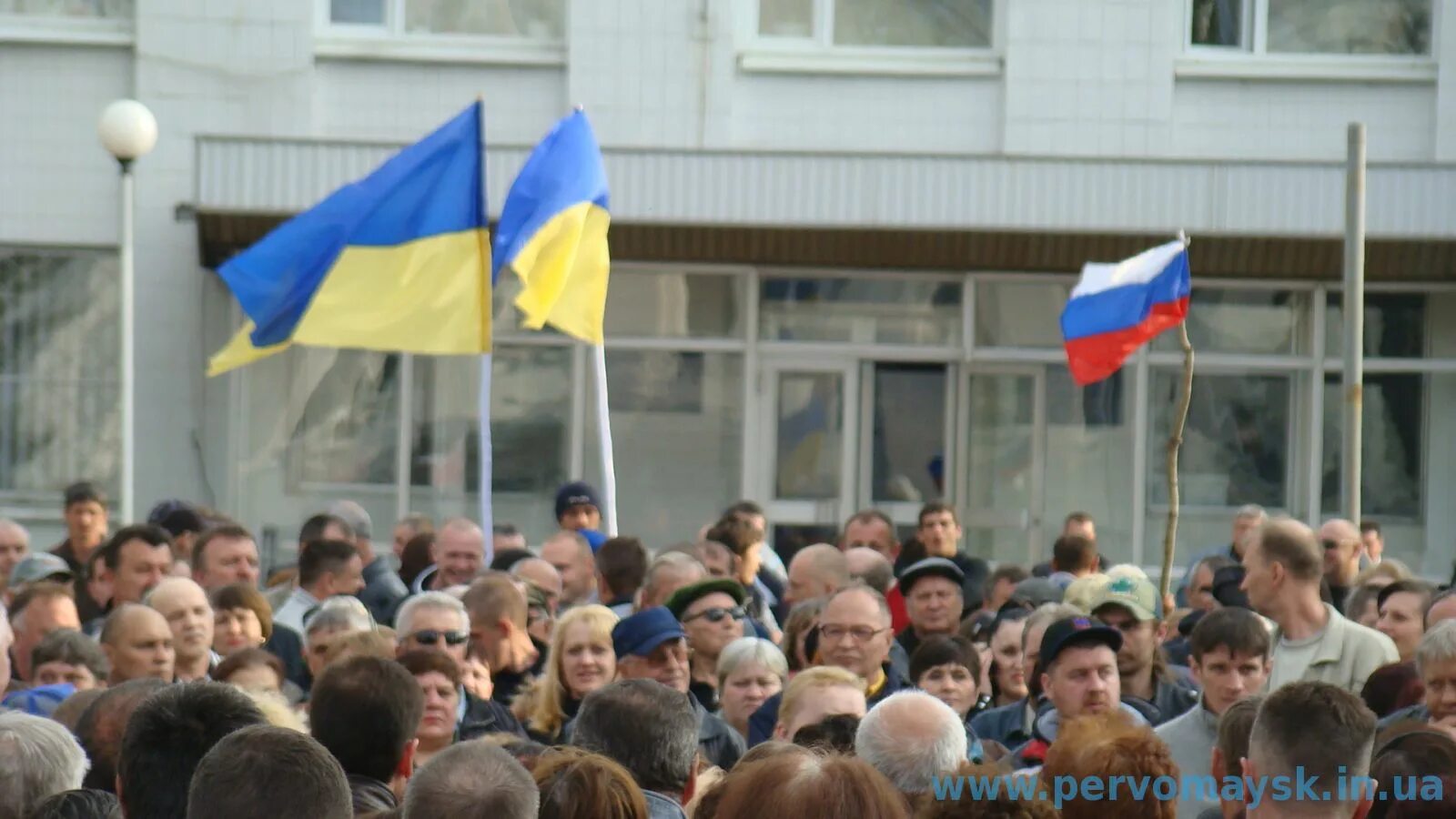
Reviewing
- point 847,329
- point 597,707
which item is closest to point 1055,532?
point 847,329

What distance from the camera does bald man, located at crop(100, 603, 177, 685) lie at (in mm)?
7660

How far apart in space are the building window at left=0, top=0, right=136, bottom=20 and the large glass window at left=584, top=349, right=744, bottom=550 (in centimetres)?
494

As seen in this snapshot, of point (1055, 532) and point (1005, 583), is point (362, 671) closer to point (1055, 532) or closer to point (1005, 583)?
point (1005, 583)

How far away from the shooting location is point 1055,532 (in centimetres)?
1691

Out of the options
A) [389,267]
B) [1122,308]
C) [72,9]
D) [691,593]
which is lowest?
[691,593]

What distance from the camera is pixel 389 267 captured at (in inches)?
449

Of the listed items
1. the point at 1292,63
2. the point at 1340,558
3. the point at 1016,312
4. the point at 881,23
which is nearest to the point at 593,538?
the point at 1340,558

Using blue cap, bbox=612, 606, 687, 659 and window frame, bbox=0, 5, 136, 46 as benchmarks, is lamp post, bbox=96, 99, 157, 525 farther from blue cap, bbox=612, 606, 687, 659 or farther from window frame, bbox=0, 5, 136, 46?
blue cap, bbox=612, 606, 687, 659

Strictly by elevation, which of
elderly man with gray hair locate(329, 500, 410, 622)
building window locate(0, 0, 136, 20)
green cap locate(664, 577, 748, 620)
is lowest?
elderly man with gray hair locate(329, 500, 410, 622)

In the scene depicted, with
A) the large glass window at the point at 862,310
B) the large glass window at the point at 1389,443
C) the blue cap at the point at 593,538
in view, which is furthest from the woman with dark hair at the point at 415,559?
the large glass window at the point at 1389,443

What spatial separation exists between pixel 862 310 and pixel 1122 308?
4.49 meters

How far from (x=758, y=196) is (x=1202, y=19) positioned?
4.07 m

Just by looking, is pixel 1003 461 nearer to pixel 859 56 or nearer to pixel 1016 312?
pixel 1016 312

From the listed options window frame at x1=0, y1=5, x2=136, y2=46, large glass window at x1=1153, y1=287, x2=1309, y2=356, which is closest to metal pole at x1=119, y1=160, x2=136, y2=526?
window frame at x1=0, y1=5, x2=136, y2=46
